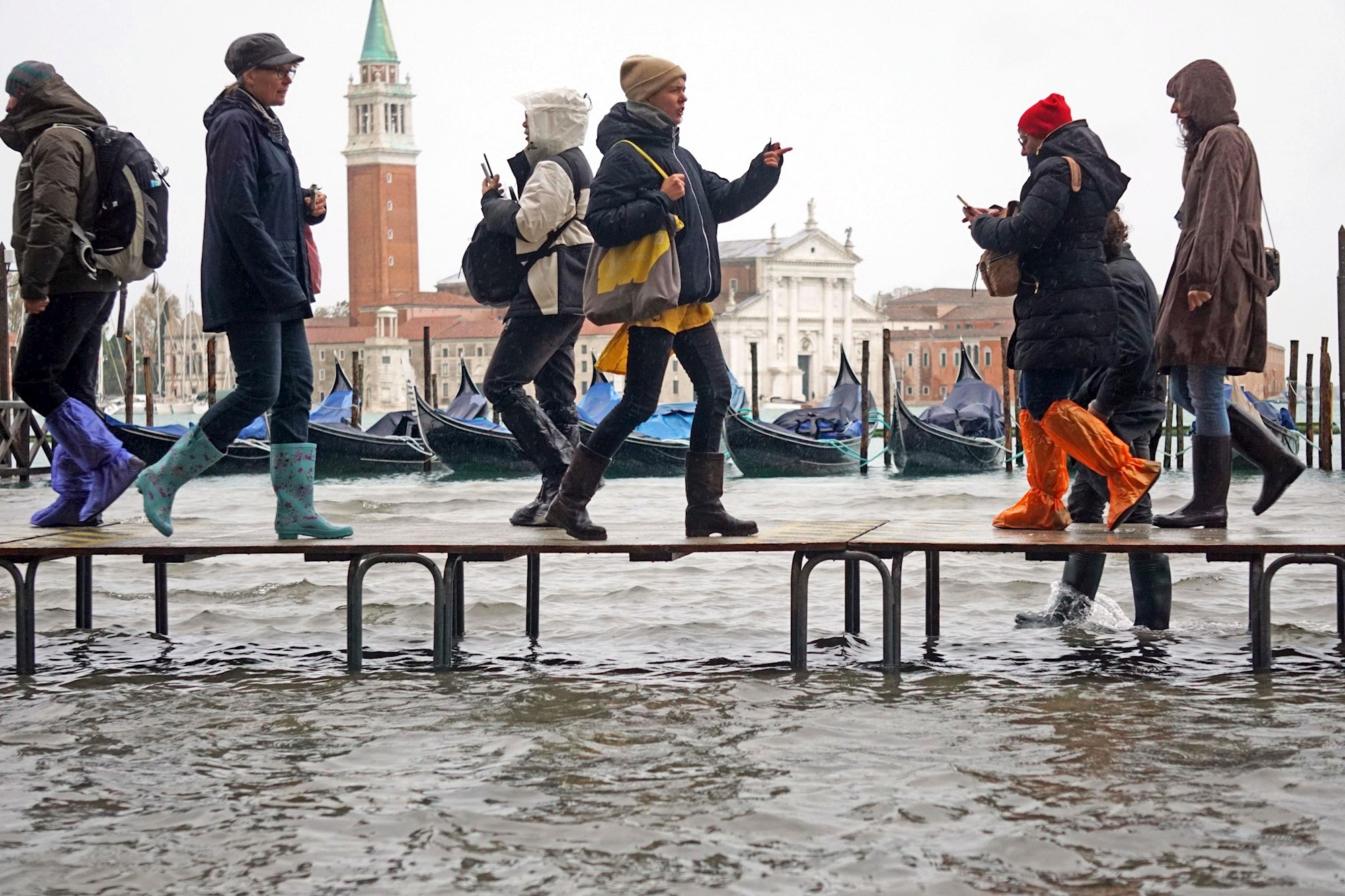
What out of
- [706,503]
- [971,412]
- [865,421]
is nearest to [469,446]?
[865,421]

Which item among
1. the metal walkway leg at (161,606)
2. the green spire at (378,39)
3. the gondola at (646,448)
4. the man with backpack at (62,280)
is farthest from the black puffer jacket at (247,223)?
the green spire at (378,39)

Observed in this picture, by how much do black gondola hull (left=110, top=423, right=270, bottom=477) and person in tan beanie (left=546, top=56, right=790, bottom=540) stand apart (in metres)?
16.2

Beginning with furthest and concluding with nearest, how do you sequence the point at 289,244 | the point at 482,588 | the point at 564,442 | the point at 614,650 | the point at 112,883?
the point at 482,588, the point at 614,650, the point at 564,442, the point at 289,244, the point at 112,883

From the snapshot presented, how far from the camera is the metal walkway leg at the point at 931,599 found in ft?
17.2

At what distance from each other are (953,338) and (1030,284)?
83498 mm

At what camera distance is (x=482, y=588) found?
7723mm

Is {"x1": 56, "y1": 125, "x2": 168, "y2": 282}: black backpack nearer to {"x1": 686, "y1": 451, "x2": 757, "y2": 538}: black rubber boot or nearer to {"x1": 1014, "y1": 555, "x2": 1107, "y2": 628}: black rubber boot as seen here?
{"x1": 686, "y1": 451, "x2": 757, "y2": 538}: black rubber boot

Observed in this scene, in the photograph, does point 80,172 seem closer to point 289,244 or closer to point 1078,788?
point 289,244

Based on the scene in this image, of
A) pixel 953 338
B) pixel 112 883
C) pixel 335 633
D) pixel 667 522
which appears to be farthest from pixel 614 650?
pixel 953 338

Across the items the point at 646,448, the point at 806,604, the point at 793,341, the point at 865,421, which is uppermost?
the point at 793,341

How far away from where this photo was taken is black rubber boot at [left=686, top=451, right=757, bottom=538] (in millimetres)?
4512

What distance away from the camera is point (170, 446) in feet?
69.9

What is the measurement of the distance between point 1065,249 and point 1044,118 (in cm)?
35

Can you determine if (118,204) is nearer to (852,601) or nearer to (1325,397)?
(852,601)
